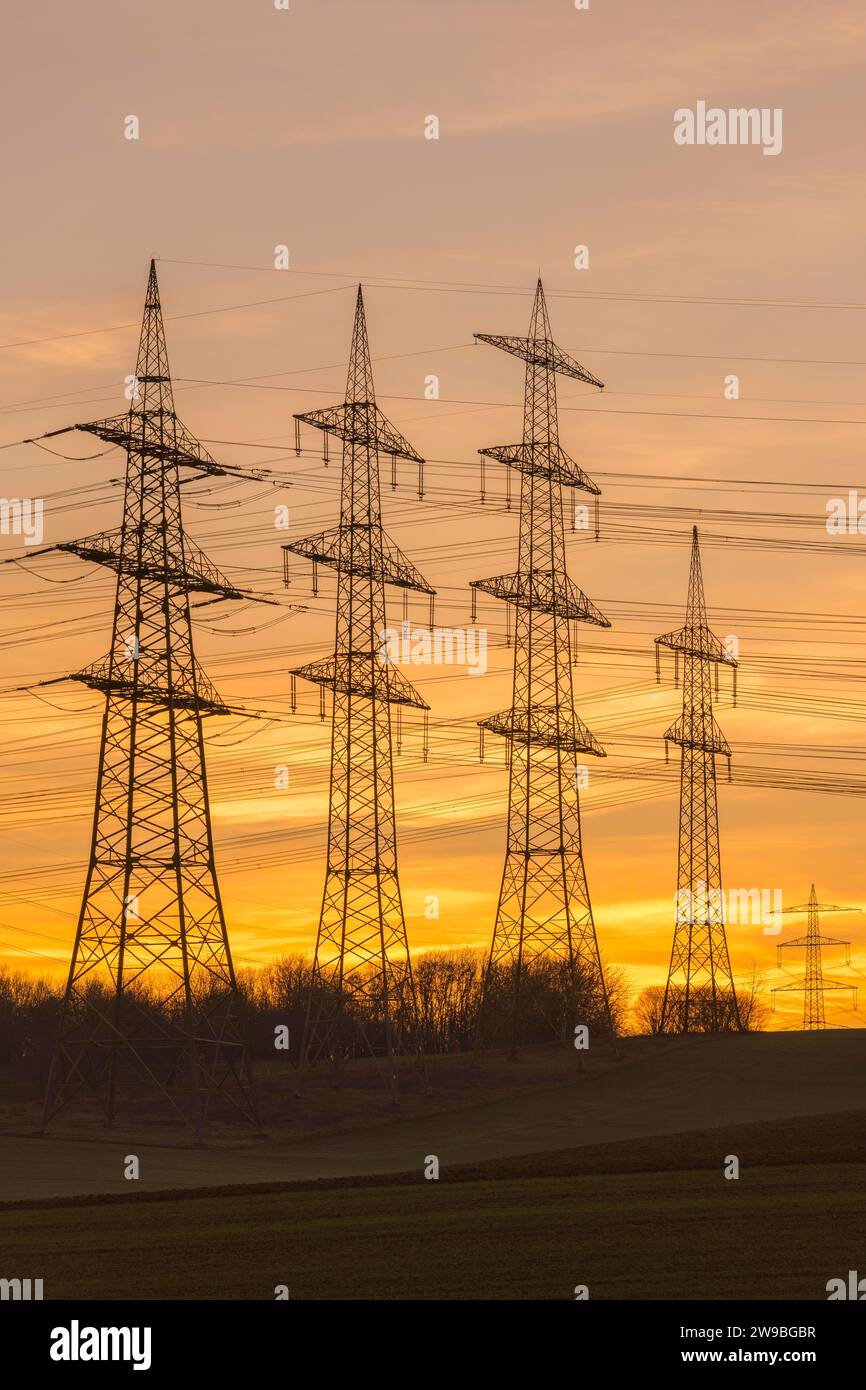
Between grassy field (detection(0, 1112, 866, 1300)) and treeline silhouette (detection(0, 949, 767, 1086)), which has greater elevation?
grassy field (detection(0, 1112, 866, 1300))

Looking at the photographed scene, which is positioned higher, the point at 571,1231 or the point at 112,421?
the point at 112,421

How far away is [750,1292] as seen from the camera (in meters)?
24.7

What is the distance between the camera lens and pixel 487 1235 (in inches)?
1277

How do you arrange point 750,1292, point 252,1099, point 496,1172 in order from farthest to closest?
point 252,1099, point 496,1172, point 750,1292

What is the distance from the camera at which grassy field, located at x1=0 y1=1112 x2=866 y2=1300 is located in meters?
26.9

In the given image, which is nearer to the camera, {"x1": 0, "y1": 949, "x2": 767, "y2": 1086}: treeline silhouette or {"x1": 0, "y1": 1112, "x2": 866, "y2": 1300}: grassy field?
{"x1": 0, "y1": 1112, "x2": 866, "y2": 1300}: grassy field

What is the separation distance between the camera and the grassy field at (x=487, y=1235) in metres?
26.9

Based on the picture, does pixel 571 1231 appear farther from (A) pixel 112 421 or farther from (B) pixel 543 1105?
(B) pixel 543 1105

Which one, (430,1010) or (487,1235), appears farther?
(430,1010)

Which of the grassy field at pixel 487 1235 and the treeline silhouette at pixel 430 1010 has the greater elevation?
the grassy field at pixel 487 1235

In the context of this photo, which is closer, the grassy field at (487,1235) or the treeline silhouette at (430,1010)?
the grassy field at (487,1235)
